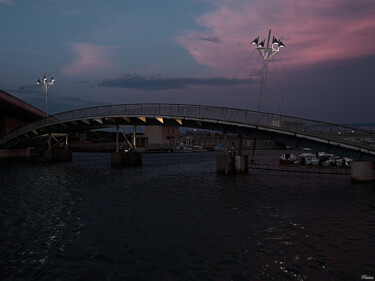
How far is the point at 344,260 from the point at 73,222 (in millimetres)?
15377

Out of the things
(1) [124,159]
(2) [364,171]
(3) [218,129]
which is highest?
(3) [218,129]

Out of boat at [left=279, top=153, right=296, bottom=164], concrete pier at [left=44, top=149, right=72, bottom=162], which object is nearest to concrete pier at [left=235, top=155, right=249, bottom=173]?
boat at [left=279, top=153, right=296, bottom=164]

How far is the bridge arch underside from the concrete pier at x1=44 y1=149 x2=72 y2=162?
14.2ft

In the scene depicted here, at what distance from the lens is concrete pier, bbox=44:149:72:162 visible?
77188 mm

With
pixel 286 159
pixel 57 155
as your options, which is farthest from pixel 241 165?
pixel 57 155

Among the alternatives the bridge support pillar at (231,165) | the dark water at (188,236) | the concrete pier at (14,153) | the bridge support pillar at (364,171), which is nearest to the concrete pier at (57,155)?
the concrete pier at (14,153)

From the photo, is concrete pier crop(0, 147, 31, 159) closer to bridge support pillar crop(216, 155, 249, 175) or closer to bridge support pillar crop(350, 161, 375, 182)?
bridge support pillar crop(216, 155, 249, 175)

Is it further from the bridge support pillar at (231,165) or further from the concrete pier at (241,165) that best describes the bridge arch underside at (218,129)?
the concrete pier at (241,165)

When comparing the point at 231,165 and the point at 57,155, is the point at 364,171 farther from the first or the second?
the point at 57,155

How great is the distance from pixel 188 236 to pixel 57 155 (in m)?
67.8

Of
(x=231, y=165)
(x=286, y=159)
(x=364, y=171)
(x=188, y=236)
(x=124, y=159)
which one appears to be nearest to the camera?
(x=188, y=236)

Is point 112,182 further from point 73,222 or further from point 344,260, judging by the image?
point 344,260

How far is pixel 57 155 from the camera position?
7869cm

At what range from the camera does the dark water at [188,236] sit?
44.1 feet
